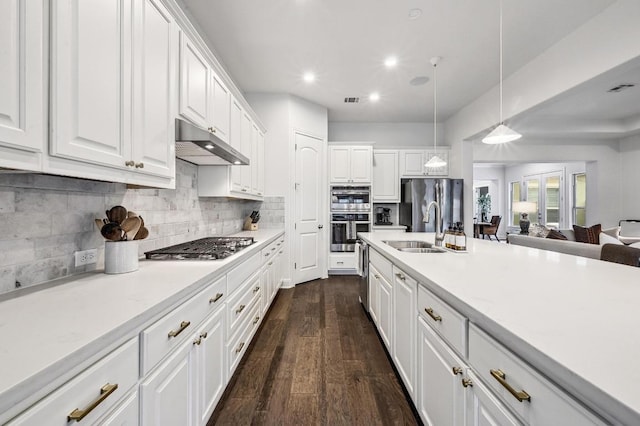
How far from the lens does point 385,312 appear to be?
7.06ft

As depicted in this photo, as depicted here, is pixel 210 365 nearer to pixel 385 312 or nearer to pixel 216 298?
pixel 216 298

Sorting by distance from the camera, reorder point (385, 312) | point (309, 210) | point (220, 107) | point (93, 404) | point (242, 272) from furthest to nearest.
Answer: point (309, 210), point (220, 107), point (385, 312), point (242, 272), point (93, 404)

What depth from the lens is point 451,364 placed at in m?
1.08

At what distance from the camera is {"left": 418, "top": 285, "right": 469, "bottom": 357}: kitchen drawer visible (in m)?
1.01

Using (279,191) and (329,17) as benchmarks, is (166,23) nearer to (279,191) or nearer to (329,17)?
(329,17)

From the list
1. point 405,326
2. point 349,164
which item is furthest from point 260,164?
point 405,326

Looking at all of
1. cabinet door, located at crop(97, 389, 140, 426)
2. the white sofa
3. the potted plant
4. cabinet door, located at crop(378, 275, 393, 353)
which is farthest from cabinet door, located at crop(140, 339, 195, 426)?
the potted plant

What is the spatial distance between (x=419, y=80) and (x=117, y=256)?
4085 mm

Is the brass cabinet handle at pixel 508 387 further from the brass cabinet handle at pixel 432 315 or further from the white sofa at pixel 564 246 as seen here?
the white sofa at pixel 564 246

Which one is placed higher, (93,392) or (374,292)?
(93,392)

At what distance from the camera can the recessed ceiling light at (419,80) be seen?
3.76 meters

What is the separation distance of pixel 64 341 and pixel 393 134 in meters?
5.83

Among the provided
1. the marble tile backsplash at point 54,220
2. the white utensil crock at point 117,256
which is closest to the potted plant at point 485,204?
the marble tile backsplash at point 54,220

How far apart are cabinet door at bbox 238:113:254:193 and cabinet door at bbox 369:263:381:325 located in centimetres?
170
